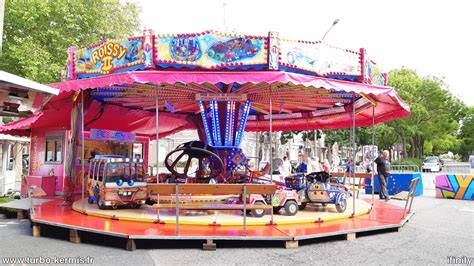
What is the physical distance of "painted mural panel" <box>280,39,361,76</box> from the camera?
28.3 ft

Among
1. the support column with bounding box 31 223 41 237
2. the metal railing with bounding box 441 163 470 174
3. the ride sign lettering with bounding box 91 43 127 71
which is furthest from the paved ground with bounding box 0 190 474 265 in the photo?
the metal railing with bounding box 441 163 470 174

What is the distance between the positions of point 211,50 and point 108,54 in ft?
8.87

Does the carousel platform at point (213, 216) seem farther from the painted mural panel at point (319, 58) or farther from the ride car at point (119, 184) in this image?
the painted mural panel at point (319, 58)

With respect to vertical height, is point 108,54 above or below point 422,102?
below

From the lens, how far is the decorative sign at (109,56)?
28.9ft

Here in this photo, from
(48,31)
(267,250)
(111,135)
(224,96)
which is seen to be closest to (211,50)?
(224,96)

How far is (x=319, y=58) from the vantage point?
8.97m

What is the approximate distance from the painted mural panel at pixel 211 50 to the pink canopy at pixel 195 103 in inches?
18.6

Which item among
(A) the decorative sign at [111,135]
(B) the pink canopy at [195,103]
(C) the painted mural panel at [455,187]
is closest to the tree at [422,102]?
(C) the painted mural panel at [455,187]

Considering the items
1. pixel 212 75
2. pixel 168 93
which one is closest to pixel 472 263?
pixel 212 75

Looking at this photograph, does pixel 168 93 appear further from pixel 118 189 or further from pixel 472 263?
pixel 472 263

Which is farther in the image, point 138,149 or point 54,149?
point 138,149

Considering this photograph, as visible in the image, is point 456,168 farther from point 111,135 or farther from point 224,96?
point 111,135

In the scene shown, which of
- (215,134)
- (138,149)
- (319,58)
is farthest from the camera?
(138,149)
